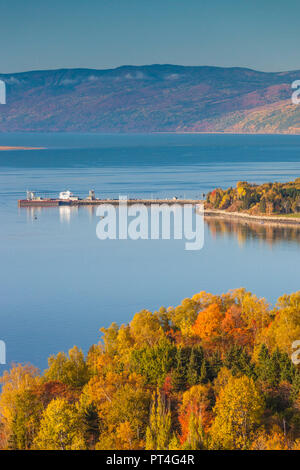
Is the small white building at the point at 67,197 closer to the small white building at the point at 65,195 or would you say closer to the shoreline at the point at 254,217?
the small white building at the point at 65,195

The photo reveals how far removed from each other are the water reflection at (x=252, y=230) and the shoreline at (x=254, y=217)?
0.52m

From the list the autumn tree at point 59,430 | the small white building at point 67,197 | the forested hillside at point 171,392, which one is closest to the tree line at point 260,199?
the small white building at point 67,197

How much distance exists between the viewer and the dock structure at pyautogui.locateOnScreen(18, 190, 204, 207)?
197 feet

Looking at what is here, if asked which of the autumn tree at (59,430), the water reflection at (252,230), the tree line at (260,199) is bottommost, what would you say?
the autumn tree at (59,430)

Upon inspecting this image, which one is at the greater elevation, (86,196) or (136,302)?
(86,196)

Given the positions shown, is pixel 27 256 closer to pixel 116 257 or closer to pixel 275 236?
pixel 116 257

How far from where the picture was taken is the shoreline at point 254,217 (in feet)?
168

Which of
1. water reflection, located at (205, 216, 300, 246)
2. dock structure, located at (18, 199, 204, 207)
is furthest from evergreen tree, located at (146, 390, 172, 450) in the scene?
dock structure, located at (18, 199, 204, 207)

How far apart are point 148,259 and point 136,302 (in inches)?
376

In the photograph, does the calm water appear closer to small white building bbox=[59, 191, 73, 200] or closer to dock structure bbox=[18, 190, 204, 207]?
dock structure bbox=[18, 190, 204, 207]

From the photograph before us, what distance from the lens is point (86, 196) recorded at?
6606cm

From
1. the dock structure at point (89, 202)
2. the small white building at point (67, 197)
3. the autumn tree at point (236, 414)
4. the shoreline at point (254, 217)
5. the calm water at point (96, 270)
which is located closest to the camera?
the autumn tree at point (236, 414)
